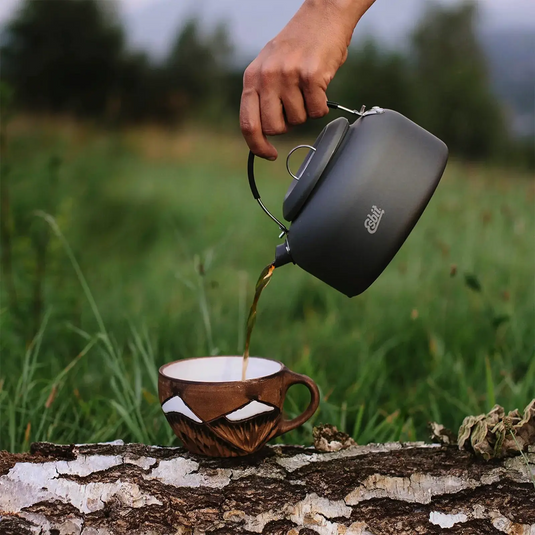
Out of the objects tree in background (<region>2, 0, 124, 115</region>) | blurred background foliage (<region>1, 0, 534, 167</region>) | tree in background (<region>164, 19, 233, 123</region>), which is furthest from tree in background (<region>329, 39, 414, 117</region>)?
tree in background (<region>2, 0, 124, 115</region>)

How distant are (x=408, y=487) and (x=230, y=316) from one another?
1.62 meters

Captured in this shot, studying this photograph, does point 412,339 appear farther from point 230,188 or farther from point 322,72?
point 230,188

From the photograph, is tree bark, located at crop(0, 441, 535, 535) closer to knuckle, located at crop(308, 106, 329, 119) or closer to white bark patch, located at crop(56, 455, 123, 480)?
white bark patch, located at crop(56, 455, 123, 480)

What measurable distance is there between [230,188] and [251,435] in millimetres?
5430

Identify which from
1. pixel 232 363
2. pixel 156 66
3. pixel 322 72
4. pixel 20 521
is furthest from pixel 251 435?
pixel 156 66

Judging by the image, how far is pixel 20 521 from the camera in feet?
3.96

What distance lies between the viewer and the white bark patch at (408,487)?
128 centimetres

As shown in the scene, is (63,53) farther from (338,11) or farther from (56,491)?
(56,491)

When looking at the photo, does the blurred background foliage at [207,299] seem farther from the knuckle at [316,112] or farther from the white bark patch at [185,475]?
the knuckle at [316,112]

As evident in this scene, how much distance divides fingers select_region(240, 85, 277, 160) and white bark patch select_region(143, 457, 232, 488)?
2.19ft

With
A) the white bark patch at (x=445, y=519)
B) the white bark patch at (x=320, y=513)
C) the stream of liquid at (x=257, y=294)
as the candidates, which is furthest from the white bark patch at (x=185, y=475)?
the white bark patch at (x=445, y=519)

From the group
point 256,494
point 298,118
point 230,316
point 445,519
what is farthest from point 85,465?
point 230,316

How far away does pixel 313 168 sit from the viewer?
129 cm

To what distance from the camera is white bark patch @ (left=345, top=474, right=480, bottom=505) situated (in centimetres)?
128
